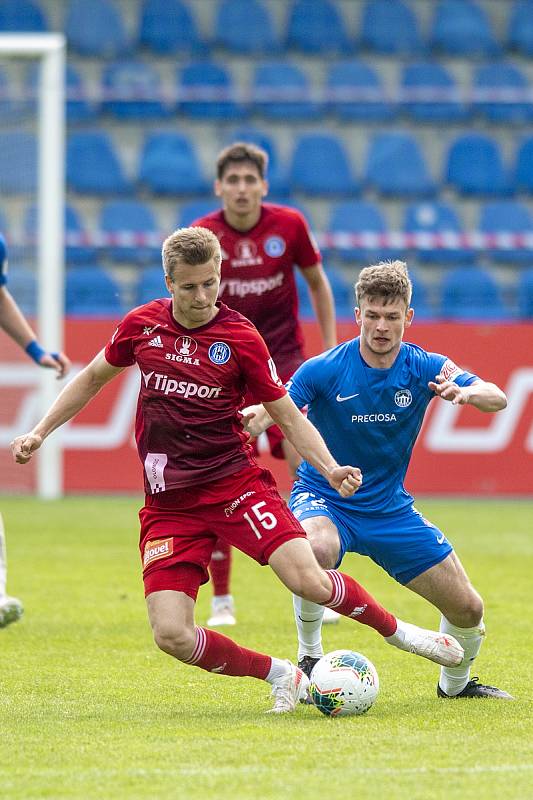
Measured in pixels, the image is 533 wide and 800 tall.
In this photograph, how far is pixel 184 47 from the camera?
1878 cm

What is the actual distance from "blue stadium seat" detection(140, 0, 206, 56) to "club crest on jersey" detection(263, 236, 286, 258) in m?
11.2

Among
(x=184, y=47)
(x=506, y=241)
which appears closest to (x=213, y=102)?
(x=184, y=47)

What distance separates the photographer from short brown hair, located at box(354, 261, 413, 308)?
18.7 ft

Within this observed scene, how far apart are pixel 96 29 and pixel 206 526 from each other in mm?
14393

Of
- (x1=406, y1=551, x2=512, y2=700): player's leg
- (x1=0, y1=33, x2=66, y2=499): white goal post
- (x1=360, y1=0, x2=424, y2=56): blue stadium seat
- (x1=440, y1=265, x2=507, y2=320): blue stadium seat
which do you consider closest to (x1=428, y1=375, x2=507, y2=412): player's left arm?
(x1=406, y1=551, x2=512, y2=700): player's leg

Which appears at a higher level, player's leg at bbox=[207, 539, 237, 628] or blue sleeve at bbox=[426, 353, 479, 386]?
blue sleeve at bbox=[426, 353, 479, 386]

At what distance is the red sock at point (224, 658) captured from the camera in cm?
539

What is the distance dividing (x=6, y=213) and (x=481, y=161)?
6.69 metres

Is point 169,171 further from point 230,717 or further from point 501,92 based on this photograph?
point 230,717

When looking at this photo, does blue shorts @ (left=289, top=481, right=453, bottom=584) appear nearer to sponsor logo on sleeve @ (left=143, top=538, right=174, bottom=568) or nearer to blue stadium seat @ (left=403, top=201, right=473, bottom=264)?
sponsor logo on sleeve @ (left=143, top=538, right=174, bottom=568)

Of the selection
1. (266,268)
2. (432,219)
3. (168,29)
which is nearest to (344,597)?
(266,268)

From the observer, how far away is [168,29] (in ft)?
61.6

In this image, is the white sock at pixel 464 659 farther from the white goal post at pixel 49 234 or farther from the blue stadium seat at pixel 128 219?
the blue stadium seat at pixel 128 219

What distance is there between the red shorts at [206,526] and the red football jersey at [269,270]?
8.91 feet
